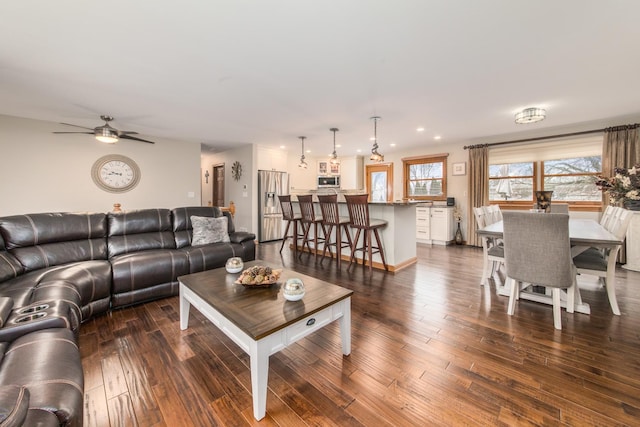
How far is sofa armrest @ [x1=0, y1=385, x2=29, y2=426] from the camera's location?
0.65 metres

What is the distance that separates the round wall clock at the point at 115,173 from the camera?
195 inches

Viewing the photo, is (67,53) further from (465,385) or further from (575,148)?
(575,148)

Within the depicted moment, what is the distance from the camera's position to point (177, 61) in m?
2.44

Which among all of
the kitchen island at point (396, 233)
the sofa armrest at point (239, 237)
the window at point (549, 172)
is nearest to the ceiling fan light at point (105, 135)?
the sofa armrest at point (239, 237)

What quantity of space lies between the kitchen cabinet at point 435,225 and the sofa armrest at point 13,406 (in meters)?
6.35

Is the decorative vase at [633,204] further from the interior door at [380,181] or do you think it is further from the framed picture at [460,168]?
the interior door at [380,181]

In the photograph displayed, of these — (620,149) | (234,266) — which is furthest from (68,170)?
(620,149)

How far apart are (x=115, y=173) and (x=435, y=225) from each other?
22.9 ft

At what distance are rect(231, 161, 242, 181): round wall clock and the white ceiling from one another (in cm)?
248

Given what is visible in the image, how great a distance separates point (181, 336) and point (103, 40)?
2.52m

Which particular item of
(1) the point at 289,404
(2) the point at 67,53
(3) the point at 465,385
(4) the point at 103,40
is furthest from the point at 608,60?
(2) the point at 67,53

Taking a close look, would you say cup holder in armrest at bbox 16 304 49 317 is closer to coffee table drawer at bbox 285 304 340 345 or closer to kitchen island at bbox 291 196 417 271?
coffee table drawer at bbox 285 304 340 345

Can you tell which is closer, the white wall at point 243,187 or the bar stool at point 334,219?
the bar stool at point 334,219

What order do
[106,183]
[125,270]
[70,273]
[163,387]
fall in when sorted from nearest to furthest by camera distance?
[163,387], [70,273], [125,270], [106,183]
